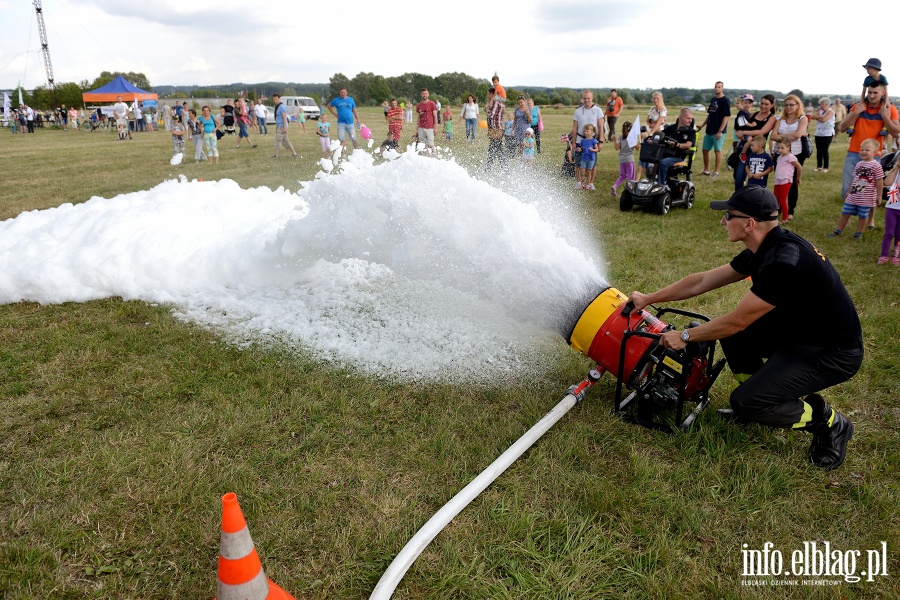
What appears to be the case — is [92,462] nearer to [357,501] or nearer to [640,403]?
[357,501]

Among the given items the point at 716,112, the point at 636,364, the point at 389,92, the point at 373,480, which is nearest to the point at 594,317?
the point at 636,364

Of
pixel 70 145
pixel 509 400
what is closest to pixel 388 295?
pixel 509 400

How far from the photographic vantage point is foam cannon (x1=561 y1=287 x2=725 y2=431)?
3.68 metres

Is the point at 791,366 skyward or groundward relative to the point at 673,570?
skyward

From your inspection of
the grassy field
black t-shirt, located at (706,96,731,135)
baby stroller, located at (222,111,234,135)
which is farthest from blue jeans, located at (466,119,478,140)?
the grassy field

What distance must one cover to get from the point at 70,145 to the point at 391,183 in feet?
85.9

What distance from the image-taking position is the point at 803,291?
10.7 ft

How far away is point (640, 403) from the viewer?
385cm

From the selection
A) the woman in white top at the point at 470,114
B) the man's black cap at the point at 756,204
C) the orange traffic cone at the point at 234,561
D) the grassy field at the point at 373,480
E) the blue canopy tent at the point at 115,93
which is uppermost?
the blue canopy tent at the point at 115,93

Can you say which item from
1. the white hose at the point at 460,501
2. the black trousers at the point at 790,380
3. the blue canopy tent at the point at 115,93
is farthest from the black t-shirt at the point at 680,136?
the blue canopy tent at the point at 115,93

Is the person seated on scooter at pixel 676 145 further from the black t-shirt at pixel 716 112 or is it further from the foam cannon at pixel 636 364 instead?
the foam cannon at pixel 636 364

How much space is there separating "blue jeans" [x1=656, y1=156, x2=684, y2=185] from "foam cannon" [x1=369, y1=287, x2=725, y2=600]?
7.67 metres

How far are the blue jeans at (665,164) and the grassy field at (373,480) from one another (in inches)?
238

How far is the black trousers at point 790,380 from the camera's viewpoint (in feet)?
11.2
